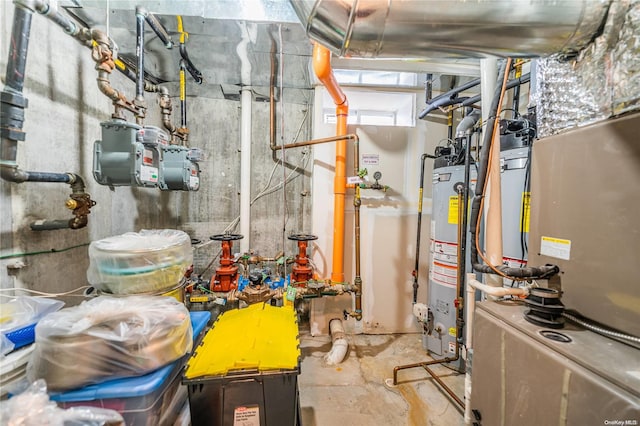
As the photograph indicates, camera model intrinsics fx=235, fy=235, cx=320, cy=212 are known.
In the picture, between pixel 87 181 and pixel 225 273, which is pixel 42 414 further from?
pixel 87 181

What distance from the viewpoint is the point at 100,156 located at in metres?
1.39

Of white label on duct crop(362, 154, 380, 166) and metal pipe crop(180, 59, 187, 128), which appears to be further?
white label on duct crop(362, 154, 380, 166)

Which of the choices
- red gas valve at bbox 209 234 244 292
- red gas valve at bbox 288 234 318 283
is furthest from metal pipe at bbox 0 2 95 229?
red gas valve at bbox 288 234 318 283

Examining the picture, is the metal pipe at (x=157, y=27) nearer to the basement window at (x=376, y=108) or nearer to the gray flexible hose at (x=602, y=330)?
the basement window at (x=376, y=108)

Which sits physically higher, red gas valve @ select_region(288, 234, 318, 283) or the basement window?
the basement window

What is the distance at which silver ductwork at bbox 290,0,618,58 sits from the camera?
0.67 meters

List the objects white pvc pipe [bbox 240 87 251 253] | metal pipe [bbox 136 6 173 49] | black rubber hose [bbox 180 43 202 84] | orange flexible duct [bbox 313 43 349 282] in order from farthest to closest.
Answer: white pvc pipe [bbox 240 87 251 253], orange flexible duct [bbox 313 43 349 282], black rubber hose [bbox 180 43 202 84], metal pipe [bbox 136 6 173 49]

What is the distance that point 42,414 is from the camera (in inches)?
24.4

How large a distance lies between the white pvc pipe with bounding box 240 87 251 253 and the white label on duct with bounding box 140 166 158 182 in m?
0.79

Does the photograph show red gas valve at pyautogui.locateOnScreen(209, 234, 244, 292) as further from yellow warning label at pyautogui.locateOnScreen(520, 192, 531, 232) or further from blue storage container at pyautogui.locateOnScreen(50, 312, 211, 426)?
yellow warning label at pyautogui.locateOnScreen(520, 192, 531, 232)

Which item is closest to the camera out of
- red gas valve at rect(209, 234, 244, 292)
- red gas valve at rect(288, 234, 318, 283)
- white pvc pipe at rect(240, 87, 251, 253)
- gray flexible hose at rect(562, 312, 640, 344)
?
gray flexible hose at rect(562, 312, 640, 344)

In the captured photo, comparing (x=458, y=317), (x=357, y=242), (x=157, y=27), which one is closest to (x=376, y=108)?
(x=357, y=242)

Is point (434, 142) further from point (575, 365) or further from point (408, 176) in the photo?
point (575, 365)

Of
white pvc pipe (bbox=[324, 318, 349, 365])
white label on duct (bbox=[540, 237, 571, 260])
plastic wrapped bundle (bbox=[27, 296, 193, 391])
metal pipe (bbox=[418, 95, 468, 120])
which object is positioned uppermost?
metal pipe (bbox=[418, 95, 468, 120])
